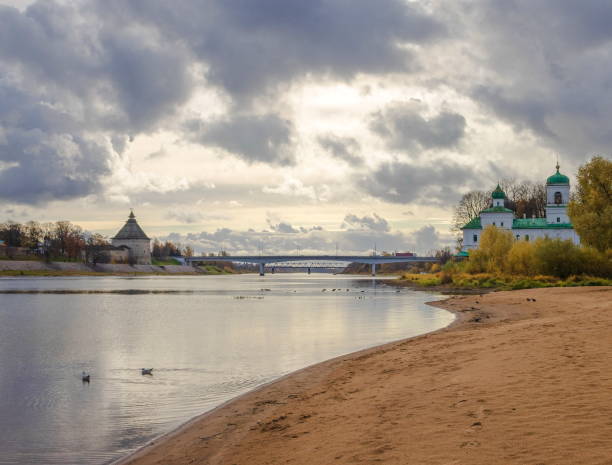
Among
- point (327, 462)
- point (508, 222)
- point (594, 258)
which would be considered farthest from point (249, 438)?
point (508, 222)

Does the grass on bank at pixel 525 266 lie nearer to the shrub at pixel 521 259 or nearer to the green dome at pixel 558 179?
the shrub at pixel 521 259

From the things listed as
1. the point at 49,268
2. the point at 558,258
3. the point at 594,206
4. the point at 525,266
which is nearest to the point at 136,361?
the point at 594,206

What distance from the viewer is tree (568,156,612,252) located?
48.5m

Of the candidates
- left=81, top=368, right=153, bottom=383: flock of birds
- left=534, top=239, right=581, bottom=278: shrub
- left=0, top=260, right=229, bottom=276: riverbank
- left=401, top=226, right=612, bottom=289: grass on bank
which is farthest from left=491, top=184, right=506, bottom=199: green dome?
left=0, top=260, right=229, bottom=276: riverbank

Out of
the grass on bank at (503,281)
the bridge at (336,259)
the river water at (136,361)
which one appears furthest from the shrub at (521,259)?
the bridge at (336,259)

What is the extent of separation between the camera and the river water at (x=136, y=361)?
43.0 feet

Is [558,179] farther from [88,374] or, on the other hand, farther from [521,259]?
[88,374]

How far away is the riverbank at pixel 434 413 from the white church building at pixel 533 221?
96299mm

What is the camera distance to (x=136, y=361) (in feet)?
75.2

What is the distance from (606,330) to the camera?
17.8m

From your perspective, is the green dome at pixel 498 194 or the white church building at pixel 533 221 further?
the green dome at pixel 498 194

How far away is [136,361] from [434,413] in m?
15.3

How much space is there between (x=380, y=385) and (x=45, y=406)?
8.39 metres

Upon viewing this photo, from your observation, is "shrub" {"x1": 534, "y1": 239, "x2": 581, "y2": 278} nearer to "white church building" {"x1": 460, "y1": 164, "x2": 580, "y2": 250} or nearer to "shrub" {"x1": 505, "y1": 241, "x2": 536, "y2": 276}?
"shrub" {"x1": 505, "y1": 241, "x2": 536, "y2": 276}
